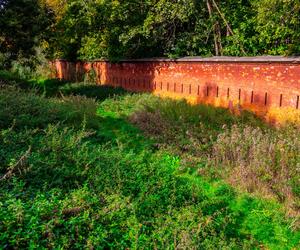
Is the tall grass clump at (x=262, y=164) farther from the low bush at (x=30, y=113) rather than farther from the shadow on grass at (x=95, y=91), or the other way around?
the shadow on grass at (x=95, y=91)

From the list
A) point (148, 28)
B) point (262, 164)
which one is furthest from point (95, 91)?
point (262, 164)

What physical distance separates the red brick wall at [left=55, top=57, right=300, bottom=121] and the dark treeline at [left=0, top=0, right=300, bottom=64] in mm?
1389

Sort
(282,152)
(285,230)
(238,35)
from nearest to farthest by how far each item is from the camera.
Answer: (285,230)
(282,152)
(238,35)

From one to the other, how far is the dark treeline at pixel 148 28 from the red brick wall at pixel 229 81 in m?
1.39

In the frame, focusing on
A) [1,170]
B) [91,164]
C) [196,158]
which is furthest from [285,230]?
[1,170]

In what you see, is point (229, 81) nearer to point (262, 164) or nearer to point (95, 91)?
point (262, 164)

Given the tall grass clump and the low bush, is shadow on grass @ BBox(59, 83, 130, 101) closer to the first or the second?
the low bush

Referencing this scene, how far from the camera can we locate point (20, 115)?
25.0ft

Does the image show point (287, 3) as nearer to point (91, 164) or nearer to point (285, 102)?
point (285, 102)

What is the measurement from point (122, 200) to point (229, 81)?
307 inches

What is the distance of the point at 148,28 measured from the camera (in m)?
15.9

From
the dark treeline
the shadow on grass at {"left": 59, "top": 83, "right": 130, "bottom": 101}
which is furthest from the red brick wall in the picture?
the dark treeline

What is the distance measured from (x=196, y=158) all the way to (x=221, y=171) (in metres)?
0.72

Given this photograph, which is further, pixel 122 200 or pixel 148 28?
pixel 148 28
